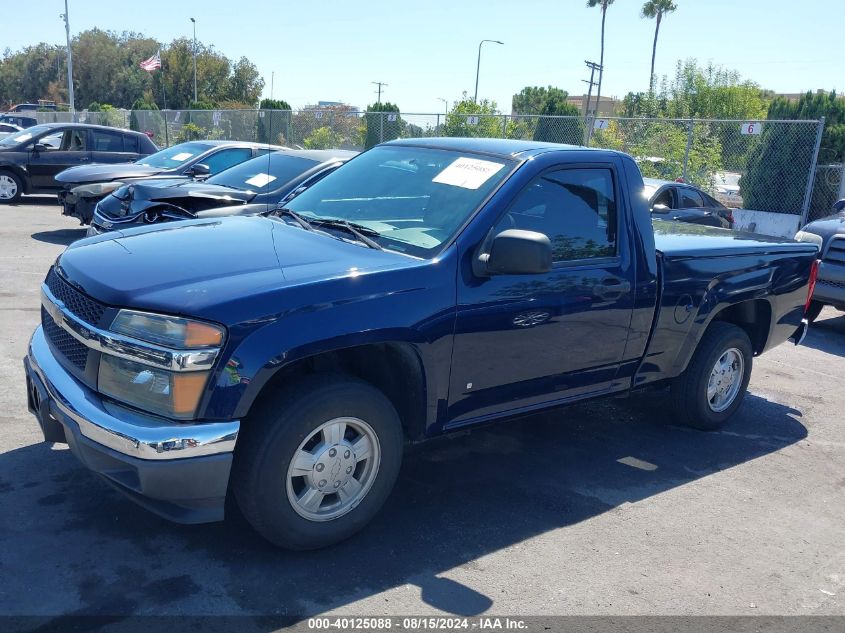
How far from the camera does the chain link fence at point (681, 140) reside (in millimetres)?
16562

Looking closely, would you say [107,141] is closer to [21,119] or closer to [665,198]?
[665,198]

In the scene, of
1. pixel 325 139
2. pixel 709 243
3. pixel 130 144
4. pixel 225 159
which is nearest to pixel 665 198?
pixel 225 159

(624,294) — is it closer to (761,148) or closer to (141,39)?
(761,148)

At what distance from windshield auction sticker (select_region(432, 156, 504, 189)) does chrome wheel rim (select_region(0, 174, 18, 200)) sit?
1361 cm

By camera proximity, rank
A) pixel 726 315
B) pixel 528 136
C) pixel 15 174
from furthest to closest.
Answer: pixel 528 136, pixel 15 174, pixel 726 315

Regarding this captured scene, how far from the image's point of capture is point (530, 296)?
4.11 m

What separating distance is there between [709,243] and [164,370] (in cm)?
380

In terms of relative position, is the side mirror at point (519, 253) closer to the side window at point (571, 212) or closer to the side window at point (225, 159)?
the side window at point (571, 212)

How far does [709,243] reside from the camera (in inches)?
212

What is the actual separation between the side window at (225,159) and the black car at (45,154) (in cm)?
451

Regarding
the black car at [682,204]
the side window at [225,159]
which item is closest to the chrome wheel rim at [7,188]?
the side window at [225,159]

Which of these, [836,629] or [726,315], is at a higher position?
[726,315]

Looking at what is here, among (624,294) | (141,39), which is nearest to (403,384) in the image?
(624,294)

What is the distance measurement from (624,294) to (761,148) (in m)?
14.6
